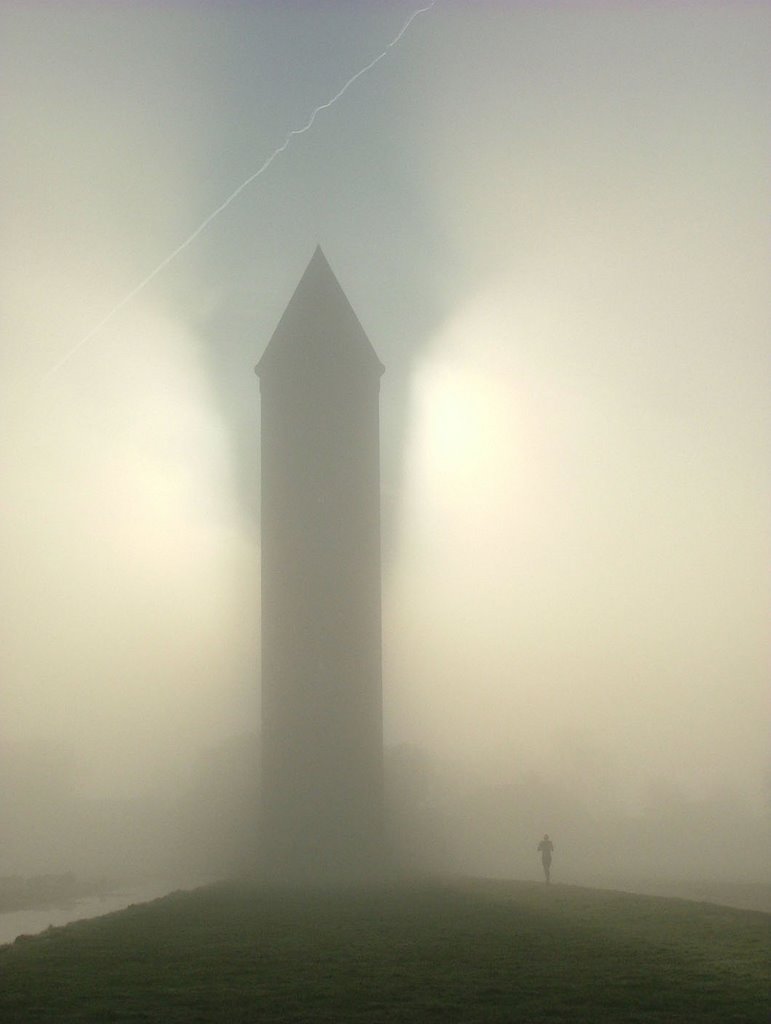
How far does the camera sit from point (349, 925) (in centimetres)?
2120

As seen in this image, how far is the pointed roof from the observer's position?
49625 mm

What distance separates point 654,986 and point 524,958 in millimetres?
2708

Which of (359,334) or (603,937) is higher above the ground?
(359,334)

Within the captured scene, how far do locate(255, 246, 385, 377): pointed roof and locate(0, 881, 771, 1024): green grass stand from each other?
29195 millimetres

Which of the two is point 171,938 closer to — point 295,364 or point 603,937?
point 603,937

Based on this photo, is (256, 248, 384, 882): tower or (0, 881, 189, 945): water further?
(256, 248, 384, 882): tower

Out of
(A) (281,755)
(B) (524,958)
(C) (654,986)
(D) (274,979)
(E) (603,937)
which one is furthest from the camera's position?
(A) (281,755)

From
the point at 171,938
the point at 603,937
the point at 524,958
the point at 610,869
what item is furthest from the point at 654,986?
the point at 610,869

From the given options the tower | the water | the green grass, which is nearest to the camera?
the green grass

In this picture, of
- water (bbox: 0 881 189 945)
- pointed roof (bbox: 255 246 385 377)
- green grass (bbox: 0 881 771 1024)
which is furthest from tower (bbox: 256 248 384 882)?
green grass (bbox: 0 881 771 1024)

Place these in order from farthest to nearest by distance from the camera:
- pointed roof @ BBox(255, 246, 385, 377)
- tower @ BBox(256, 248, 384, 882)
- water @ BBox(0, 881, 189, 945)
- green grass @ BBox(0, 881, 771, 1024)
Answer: pointed roof @ BBox(255, 246, 385, 377)
tower @ BBox(256, 248, 384, 882)
water @ BBox(0, 881, 189, 945)
green grass @ BBox(0, 881, 771, 1024)

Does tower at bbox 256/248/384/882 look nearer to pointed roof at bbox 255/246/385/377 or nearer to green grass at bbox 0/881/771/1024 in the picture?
pointed roof at bbox 255/246/385/377

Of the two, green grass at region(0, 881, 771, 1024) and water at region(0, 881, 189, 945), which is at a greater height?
water at region(0, 881, 189, 945)

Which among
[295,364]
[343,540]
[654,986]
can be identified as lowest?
[654,986]
